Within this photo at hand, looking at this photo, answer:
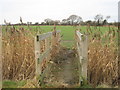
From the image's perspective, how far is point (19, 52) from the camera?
5.16 meters

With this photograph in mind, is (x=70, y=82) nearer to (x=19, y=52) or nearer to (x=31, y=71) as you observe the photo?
(x=31, y=71)

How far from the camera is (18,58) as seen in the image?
5.11 meters

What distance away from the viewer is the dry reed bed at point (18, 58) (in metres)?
4.94

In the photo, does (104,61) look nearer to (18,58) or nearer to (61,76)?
(61,76)

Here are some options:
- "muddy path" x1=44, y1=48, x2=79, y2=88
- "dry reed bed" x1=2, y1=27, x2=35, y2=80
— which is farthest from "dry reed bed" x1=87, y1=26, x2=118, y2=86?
"dry reed bed" x1=2, y1=27, x2=35, y2=80

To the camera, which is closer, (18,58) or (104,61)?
(104,61)

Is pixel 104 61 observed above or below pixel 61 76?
above

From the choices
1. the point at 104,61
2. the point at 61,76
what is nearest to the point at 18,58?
the point at 61,76

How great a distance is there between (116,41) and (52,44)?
3284mm

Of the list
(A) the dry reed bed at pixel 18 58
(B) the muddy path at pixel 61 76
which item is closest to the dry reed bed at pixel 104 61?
(B) the muddy path at pixel 61 76

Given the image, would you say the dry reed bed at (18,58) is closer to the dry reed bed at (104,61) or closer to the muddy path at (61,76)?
the muddy path at (61,76)

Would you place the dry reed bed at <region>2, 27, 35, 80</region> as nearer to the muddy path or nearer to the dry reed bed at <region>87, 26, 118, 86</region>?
the muddy path

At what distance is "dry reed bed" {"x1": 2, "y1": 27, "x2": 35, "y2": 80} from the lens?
494 centimetres

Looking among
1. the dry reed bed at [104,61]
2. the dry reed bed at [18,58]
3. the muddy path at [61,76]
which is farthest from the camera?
the dry reed bed at [18,58]
